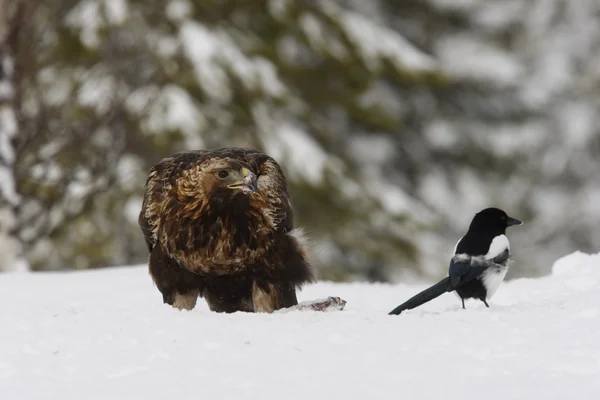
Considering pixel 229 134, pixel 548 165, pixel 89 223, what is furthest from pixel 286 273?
pixel 548 165

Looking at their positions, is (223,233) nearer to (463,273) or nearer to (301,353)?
(301,353)

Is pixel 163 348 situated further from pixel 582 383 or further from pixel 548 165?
pixel 548 165

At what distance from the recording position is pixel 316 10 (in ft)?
49.6

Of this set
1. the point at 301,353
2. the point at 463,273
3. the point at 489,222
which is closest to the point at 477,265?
the point at 463,273

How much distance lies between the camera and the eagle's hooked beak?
4.66 metres

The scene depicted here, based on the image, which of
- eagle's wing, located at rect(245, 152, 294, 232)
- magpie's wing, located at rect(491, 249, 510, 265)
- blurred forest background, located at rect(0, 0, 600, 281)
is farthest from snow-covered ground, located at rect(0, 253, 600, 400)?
blurred forest background, located at rect(0, 0, 600, 281)

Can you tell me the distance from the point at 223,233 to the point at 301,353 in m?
0.98

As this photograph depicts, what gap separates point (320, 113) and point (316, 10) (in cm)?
192

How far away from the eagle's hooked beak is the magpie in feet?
3.26

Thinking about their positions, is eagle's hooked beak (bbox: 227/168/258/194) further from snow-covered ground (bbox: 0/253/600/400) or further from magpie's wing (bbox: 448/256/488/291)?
magpie's wing (bbox: 448/256/488/291)

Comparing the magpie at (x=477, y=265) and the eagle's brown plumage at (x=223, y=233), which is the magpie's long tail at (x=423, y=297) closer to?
the magpie at (x=477, y=265)

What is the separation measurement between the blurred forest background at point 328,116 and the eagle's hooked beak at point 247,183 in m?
5.37

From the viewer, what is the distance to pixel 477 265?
5.25 meters

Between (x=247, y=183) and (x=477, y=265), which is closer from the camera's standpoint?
(x=247, y=183)
